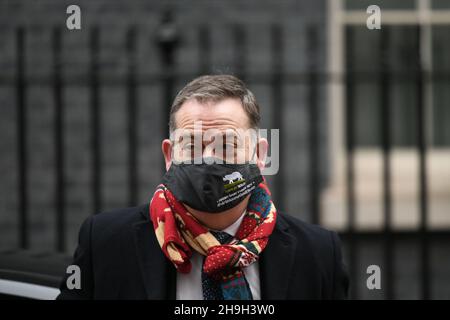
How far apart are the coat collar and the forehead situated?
1.17 feet

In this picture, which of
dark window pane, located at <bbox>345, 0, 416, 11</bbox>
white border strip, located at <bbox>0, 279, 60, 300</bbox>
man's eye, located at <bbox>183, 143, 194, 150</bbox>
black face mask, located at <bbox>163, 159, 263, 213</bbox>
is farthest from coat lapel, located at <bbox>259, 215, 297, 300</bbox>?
dark window pane, located at <bbox>345, 0, 416, 11</bbox>

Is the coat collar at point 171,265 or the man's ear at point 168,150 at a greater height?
the man's ear at point 168,150

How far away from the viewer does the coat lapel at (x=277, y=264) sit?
2.44 metres

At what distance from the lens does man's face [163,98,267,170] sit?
2443 mm

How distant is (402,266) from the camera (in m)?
7.09

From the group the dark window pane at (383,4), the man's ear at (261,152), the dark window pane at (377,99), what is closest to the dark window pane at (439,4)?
the dark window pane at (383,4)

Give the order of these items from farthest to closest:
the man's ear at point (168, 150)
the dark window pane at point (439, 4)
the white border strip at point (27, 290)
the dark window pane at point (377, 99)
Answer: the dark window pane at point (439, 4) → the dark window pane at point (377, 99) → the white border strip at point (27, 290) → the man's ear at point (168, 150)

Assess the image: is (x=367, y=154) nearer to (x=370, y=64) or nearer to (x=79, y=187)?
(x=370, y=64)

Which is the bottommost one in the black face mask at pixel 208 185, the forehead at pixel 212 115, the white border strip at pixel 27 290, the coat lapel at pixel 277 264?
the white border strip at pixel 27 290

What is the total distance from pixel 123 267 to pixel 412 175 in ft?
16.4

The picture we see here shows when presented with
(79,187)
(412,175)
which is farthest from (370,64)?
(79,187)

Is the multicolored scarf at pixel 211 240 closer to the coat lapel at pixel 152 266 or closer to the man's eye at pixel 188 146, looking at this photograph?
the coat lapel at pixel 152 266

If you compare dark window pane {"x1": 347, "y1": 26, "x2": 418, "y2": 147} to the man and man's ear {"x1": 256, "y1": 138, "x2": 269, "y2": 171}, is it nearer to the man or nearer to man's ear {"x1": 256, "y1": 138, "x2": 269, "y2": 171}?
man's ear {"x1": 256, "y1": 138, "x2": 269, "y2": 171}
